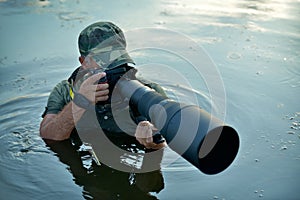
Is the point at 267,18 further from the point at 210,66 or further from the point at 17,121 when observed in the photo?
the point at 17,121

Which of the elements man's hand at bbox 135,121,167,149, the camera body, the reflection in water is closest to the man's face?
the camera body

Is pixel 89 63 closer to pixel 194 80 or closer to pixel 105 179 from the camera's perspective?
pixel 105 179

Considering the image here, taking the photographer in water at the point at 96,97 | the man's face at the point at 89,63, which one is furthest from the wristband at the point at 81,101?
the man's face at the point at 89,63

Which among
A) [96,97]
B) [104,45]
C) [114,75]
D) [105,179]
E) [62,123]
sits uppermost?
[104,45]

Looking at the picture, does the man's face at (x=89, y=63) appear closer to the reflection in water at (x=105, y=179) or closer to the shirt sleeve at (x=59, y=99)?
the shirt sleeve at (x=59, y=99)

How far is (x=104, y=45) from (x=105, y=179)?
0.75 meters

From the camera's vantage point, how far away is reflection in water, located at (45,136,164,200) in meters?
2.19

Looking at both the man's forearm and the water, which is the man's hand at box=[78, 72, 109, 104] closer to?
the man's forearm

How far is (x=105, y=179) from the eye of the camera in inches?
91.0

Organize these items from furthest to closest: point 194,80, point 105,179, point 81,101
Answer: point 194,80 < point 105,179 < point 81,101

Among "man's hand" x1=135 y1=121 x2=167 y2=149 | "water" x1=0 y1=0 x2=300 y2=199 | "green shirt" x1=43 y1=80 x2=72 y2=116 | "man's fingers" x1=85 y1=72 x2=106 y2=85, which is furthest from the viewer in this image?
"green shirt" x1=43 y1=80 x2=72 y2=116

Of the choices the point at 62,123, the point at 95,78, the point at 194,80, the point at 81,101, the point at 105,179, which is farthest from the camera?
the point at 194,80

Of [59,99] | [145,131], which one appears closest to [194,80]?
[59,99]

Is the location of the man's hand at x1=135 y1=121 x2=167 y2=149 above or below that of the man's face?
below
